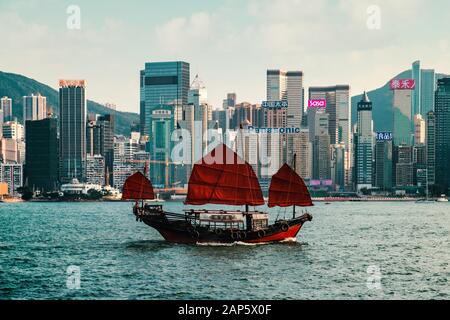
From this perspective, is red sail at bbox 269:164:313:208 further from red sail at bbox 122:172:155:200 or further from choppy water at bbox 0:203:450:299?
red sail at bbox 122:172:155:200

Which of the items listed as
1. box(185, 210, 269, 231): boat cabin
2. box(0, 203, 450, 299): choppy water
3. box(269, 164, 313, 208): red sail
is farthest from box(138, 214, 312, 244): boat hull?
box(269, 164, 313, 208): red sail

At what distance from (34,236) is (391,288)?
5464cm

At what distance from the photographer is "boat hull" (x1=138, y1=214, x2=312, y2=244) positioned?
75.4 meters

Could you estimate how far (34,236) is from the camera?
94875 mm

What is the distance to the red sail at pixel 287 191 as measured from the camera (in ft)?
272

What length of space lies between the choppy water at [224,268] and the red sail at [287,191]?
4.39 meters

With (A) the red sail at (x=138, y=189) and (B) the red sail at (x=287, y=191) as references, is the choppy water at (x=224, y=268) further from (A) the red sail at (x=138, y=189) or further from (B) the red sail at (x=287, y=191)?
(A) the red sail at (x=138, y=189)

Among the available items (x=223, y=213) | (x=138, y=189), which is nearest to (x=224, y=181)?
(x=223, y=213)

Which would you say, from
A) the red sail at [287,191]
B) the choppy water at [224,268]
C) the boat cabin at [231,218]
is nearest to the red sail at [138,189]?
the choppy water at [224,268]

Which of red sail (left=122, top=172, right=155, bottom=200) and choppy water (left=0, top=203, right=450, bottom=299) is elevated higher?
red sail (left=122, top=172, right=155, bottom=200)

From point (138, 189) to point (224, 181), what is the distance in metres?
18.1

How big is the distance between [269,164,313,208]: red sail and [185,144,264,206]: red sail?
3.98 metres
